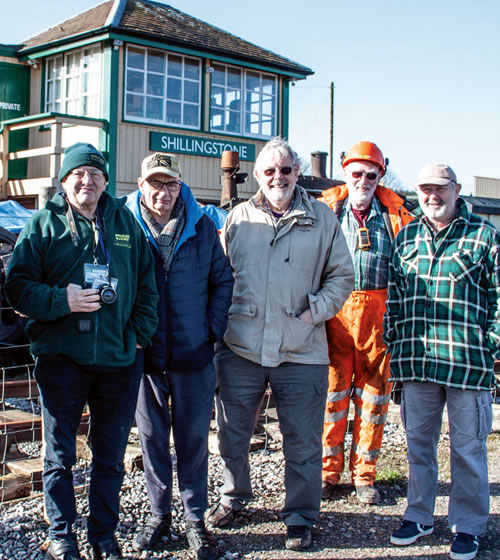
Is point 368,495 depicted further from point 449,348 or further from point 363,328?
point 449,348

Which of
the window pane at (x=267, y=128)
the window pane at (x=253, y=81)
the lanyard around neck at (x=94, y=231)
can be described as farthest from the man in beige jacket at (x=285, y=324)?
the window pane at (x=267, y=128)

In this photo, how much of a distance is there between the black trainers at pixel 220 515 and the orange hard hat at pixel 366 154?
7.81ft

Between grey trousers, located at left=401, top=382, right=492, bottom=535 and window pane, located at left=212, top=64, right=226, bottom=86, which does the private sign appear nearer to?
window pane, located at left=212, top=64, right=226, bottom=86

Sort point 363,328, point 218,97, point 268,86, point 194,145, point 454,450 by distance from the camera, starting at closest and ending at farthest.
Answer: point 454,450
point 363,328
point 194,145
point 218,97
point 268,86

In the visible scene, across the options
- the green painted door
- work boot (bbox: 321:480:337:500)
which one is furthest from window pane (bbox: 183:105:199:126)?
work boot (bbox: 321:480:337:500)

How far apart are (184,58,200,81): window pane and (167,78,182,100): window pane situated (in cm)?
36

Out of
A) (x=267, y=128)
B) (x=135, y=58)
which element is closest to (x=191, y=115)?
(x=135, y=58)

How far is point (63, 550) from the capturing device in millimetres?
3451

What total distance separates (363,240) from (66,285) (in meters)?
2.07

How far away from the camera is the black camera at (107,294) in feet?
11.3

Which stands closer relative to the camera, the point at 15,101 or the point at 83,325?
the point at 83,325

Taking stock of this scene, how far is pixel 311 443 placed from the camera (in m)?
4.16

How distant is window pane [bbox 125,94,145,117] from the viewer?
57.5 feet

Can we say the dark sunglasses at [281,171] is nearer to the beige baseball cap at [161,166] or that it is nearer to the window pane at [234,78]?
the beige baseball cap at [161,166]
